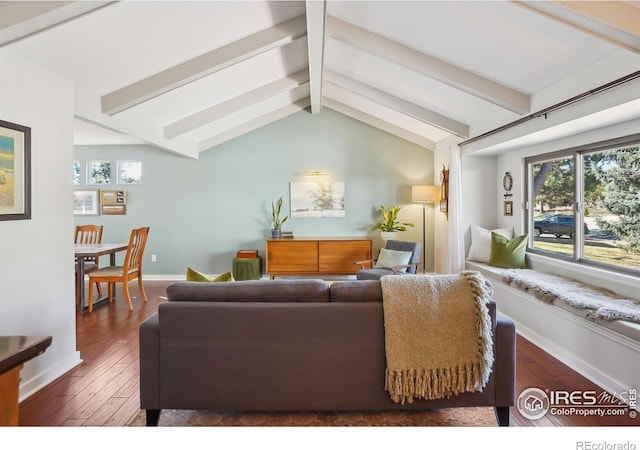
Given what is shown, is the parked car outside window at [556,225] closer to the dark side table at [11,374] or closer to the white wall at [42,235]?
the dark side table at [11,374]

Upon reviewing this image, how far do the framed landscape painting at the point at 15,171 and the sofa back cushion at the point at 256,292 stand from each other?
1.15 m

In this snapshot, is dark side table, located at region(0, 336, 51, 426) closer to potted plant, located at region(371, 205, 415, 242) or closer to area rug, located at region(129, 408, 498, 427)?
area rug, located at region(129, 408, 498, 427)

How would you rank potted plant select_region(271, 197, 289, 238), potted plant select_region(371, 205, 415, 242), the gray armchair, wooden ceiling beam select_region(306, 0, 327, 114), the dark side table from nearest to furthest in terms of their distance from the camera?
the dark side table < wooden ceiling beam select_region(306, 0, 327, 114) < the gray armchair < potted plant select_region(371, 205, 415, 242) < potted plant select_region(271, 197, 289, 238)

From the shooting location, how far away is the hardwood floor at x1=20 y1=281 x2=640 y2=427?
2.17 meters

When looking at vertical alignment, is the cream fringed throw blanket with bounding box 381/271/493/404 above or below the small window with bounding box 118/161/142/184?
below

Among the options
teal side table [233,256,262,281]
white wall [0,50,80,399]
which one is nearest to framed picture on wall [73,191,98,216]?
teal side table [233,256,262,281]

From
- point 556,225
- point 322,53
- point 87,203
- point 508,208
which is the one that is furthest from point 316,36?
point 87,203

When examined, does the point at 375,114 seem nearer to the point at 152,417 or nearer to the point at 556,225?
the point at 556,225

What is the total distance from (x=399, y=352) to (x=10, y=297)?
7.75 ft

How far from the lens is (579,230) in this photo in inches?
153

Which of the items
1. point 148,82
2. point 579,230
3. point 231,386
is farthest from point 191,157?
point 579,230

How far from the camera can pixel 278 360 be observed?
2061 millimetres

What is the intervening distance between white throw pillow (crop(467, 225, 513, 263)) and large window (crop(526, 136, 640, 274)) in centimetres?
32
